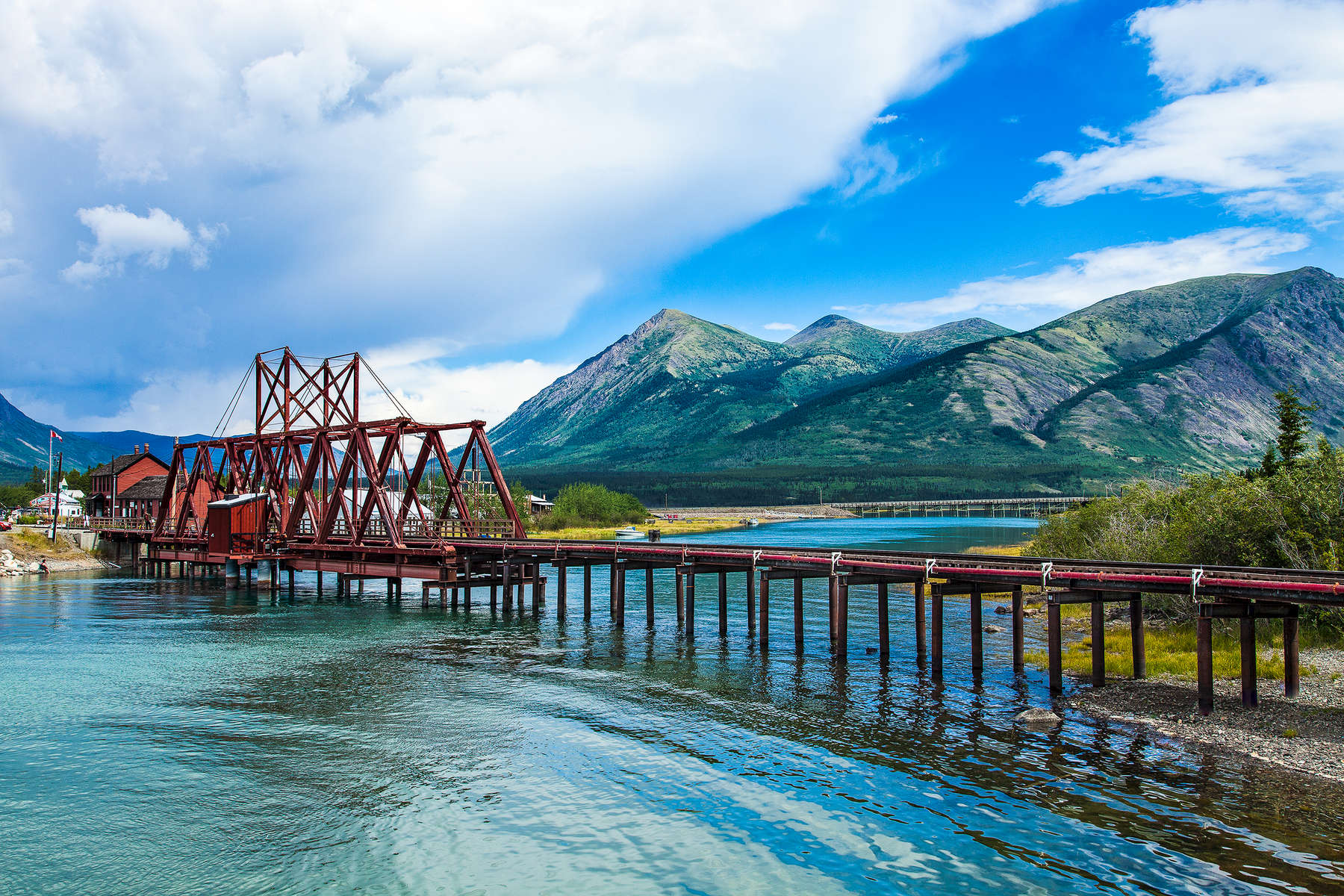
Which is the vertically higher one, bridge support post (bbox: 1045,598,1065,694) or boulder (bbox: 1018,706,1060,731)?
bridge support post (bbox: 1045,598,1065,694)

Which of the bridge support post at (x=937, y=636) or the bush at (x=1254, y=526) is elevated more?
the bush at (x=1254, y=526)

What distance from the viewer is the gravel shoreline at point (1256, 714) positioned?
19.9 m

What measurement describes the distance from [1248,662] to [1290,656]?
2040 millimetres

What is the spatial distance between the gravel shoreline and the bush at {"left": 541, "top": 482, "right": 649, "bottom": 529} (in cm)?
14060

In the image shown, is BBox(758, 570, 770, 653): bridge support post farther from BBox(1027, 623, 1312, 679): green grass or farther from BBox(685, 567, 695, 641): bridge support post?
BBox(1027, 623, 1312, 679): green grass

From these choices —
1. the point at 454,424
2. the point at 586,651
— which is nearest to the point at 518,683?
the point at 586,651

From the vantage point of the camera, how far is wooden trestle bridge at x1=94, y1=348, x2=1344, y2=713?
2434 cm

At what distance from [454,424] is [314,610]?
15.7m

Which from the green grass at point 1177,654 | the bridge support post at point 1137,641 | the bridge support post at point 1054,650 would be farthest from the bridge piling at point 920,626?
the bridge support post at point 1137,641

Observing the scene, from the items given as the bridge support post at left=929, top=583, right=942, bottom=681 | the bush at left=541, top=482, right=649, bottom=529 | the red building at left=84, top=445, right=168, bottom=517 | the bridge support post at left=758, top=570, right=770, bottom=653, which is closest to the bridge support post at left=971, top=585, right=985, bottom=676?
the bridge support post at left=929, top=583, right=942, bottom=681

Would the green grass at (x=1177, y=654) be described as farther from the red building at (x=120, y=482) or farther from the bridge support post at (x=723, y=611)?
the red building at (x=120, y=482)

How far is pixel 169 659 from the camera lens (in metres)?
35.1

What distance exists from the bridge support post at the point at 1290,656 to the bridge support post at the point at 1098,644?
4781mm

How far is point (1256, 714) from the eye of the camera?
2250 centimetres
